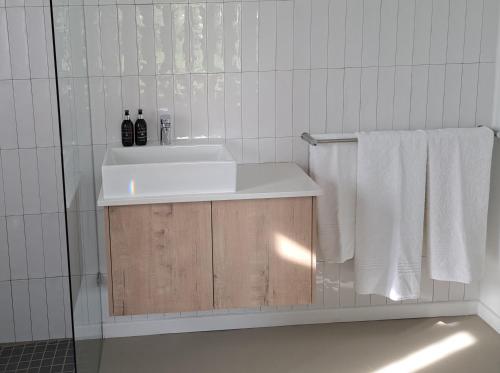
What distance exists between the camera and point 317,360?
3.27m

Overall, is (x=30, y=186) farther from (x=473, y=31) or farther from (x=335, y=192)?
(x=473, y=31)

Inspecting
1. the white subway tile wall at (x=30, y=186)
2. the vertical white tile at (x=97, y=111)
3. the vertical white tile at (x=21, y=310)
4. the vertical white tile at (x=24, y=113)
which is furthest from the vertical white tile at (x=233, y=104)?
the vertical white tile at (x=21, y=310)

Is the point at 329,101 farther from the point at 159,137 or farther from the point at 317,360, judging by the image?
the point at 317,360

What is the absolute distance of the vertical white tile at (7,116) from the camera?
3.18 meters

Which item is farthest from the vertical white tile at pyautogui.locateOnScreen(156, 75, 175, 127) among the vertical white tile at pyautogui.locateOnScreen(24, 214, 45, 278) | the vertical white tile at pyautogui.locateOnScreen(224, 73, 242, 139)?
the vertical white tile at pyautogui.locateOnScreen(24, 214, 45, 278)

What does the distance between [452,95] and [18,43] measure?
212cm

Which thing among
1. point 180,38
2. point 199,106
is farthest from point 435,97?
point 180,38

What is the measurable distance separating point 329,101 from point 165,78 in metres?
0.81

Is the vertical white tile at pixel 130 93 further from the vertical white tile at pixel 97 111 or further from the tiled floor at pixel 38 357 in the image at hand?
the tiled floor at pixel 38 357

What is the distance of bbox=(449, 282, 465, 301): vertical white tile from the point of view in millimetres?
3721

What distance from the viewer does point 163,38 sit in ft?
10.5

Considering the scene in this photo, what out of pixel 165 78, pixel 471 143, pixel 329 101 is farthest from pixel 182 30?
pixel 471 143

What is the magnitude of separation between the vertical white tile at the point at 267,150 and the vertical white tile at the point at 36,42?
1.08m

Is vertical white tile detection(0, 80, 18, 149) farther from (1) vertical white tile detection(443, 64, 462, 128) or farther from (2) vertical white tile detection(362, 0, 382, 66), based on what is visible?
(1) vertical white tile detection(443, 64, 462, 128)
